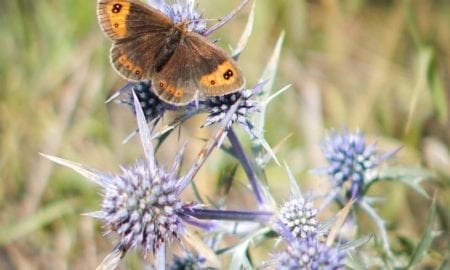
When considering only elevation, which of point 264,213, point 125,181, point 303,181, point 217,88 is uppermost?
point 217,88

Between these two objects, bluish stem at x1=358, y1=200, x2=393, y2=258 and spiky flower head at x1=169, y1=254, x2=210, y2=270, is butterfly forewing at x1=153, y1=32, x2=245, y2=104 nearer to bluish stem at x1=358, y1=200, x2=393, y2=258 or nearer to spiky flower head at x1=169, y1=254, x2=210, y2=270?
spiky flower head at x1=169, y1=254, x2=210, y2=270

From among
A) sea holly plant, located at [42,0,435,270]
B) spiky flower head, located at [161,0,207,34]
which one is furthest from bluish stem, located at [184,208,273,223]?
spiky flower head, located at [161,0,207,34]

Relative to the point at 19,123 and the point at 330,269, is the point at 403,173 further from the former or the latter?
the point at 19,123

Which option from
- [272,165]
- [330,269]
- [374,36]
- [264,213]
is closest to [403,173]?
[264,213]

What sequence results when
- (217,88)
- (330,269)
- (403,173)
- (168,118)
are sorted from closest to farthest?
(330,269) < (217,88) < (403,173) < (168,118)

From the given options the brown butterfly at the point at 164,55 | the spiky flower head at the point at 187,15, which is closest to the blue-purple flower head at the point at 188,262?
the brown butterfly at the point at 164,55

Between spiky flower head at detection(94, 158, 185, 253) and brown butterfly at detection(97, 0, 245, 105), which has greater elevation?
brown butterfly at detection(97, 0, 245, 105)

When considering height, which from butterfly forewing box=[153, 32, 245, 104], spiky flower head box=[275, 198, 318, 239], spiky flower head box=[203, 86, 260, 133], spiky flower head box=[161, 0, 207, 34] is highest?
spiky flower head box=[161, 0, 207, 34]
